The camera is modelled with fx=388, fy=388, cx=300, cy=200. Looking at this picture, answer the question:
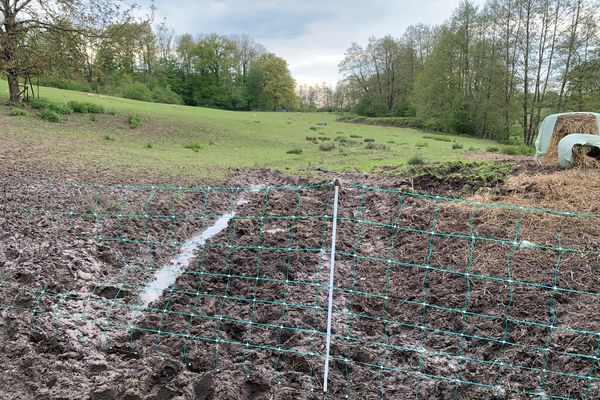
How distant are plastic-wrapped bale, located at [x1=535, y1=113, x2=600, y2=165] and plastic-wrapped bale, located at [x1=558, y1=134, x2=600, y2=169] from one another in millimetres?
866

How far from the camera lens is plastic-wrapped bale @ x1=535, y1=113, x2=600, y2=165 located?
11.2m

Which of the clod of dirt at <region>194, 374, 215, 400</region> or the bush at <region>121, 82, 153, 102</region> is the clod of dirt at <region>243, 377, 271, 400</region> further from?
the bush at <region>121, 82, 153, 102</region>

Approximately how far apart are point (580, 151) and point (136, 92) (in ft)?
171

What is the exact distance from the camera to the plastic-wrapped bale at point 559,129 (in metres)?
11.2

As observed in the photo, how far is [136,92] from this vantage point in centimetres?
5150

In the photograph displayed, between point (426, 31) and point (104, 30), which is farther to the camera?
point (426, 31)

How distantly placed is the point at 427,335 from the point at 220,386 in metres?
2.18

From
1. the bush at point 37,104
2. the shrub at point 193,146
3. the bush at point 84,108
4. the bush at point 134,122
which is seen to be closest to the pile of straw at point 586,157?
the shrub at point 193,146

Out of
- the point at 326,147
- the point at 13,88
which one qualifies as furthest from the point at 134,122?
the point at 326,147

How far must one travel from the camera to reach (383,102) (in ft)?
196

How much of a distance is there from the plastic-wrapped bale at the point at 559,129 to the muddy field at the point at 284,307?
625cm

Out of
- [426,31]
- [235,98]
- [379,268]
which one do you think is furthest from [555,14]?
[235,98]

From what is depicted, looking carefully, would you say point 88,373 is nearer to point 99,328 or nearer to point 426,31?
point 99,328

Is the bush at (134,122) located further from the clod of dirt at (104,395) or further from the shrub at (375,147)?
the clod of dirt at (104,395)
